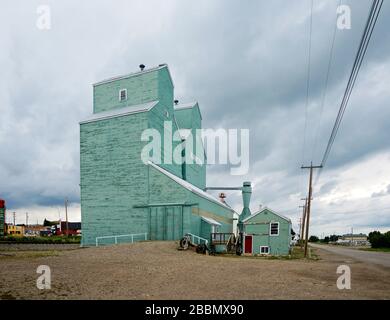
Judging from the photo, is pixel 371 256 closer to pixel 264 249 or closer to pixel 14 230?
pixel 264 249

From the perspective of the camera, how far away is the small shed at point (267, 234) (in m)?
28.1

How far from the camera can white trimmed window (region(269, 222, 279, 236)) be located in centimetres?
2842

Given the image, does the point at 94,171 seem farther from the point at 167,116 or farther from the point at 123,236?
the point at 167,116

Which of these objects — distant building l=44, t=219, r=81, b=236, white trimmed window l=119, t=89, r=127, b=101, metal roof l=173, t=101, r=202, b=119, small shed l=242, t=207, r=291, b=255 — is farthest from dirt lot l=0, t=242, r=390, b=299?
distant building l=44, t=219, r=81, b=236

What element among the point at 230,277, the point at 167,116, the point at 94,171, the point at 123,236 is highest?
the point at 167,116

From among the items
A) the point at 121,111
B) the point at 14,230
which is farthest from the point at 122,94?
the point at 14,230

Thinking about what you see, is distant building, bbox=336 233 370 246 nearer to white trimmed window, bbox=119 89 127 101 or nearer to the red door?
the red door

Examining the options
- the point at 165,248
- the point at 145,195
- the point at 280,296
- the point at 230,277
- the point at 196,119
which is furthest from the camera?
the point at 196,119

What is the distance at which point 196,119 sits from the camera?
3969 centimetres

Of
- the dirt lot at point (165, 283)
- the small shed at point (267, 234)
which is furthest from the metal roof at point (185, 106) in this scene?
the dirt lot at point (165, 283)
